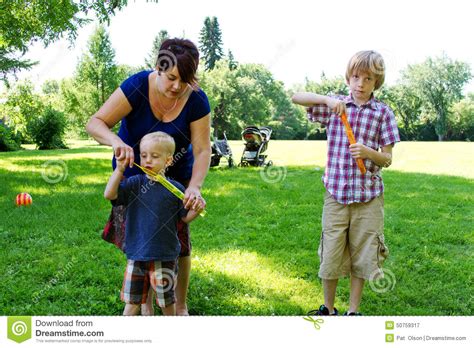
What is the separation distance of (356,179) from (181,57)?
964 mm

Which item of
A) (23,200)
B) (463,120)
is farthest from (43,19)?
(463,120)

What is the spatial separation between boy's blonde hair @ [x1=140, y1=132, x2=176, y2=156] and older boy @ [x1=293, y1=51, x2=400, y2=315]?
0.63 meters

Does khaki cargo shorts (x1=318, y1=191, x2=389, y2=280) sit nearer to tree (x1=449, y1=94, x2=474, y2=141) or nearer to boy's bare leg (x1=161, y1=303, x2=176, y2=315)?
boy's bare leg (x1=161, y1=303, x2=176, y2=315)

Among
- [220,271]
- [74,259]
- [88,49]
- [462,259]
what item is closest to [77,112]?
[88,49]

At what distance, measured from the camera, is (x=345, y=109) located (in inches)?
83.7

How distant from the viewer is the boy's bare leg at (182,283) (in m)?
2.24

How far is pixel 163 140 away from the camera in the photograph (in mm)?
1907

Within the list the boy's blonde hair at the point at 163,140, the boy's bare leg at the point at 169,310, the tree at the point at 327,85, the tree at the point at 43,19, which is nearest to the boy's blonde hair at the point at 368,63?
the boy's blonde hair at the point at 163,140

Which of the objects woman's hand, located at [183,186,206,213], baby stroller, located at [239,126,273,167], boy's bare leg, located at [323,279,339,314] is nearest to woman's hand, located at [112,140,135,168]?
woman's hand, located at [183,186,206,213]

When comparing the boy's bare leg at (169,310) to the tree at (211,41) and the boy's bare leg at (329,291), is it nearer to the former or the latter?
the boy's bare leg at (329,291)

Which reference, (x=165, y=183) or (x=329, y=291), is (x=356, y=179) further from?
(x=165, y=183)

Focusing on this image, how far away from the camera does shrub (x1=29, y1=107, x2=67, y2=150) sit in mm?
12359

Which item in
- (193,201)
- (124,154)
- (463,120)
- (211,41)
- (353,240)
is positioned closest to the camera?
(124,154)

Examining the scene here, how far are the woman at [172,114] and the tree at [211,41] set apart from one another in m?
1.70
